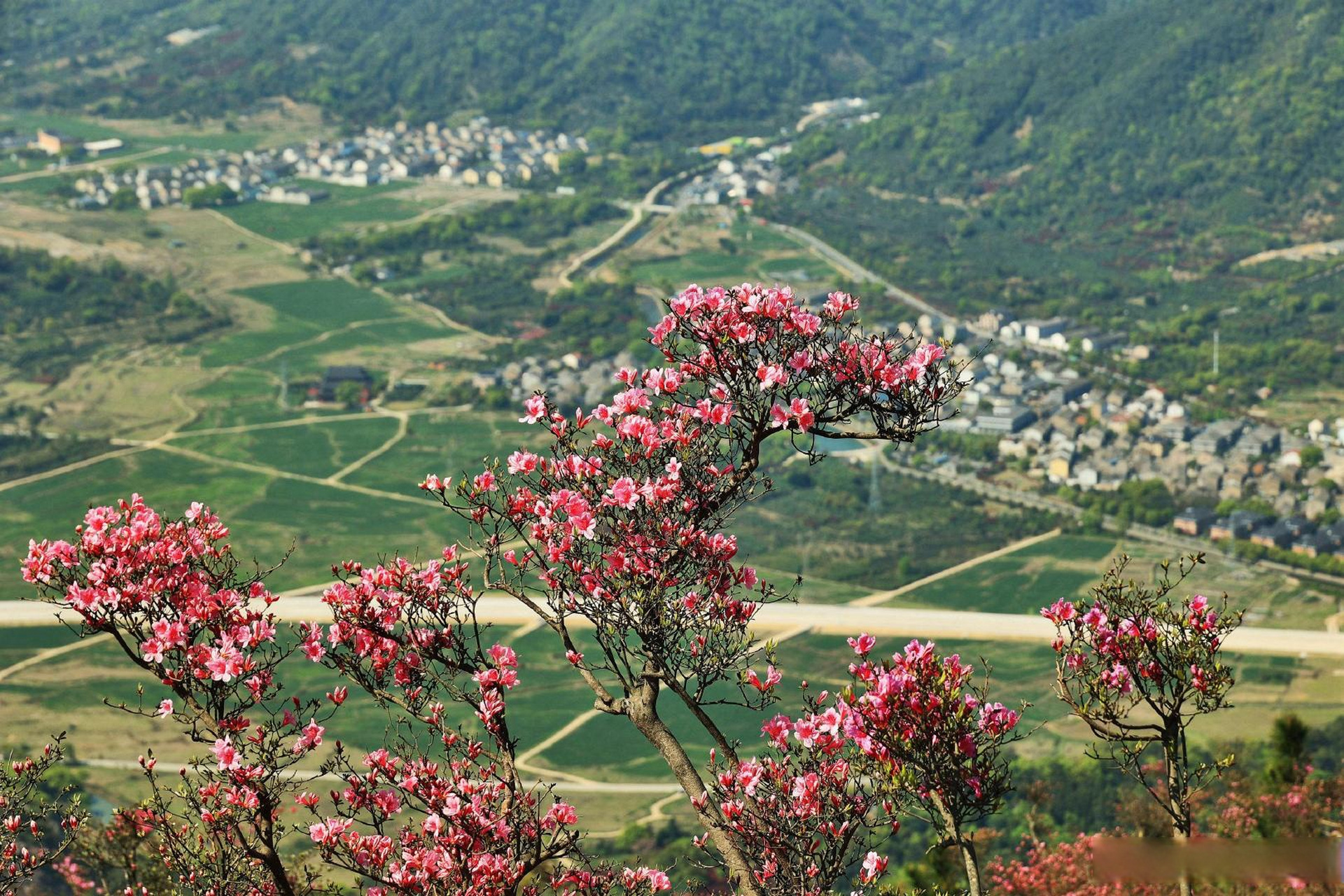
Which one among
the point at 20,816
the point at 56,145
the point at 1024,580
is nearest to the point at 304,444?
the point at 1024,580

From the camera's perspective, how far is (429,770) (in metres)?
8.29

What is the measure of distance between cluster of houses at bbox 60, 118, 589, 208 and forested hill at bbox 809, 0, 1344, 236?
1950 cm

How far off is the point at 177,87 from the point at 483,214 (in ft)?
131

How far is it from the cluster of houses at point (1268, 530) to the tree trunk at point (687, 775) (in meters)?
40.3

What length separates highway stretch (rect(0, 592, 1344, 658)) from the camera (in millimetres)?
38875

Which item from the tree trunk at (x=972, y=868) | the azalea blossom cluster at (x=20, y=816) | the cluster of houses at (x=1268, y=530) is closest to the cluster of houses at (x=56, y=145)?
the cluster of houses at (x=1268, y=530)

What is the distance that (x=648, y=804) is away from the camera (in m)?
32.3

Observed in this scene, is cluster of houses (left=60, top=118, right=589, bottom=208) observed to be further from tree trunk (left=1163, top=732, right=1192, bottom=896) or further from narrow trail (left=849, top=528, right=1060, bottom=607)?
tree trunk (left=1163, top=732, right=1192, bottom=896)

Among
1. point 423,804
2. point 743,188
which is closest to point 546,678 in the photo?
point 423,804

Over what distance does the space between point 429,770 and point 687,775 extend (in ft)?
4.24

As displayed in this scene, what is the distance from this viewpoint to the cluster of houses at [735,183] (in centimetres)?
9381

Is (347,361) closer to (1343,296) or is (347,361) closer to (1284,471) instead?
(1284,471)

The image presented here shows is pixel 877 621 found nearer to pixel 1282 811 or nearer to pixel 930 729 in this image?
pixel 1282 811

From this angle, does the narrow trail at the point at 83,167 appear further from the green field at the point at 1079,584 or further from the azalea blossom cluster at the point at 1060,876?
the azalea blossom cluster at the point at 1060,876
